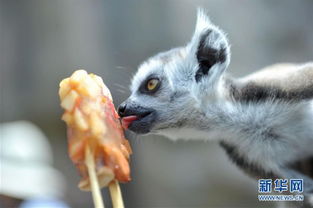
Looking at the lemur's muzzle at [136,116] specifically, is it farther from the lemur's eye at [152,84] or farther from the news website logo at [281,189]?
the news website logo at [281,189]

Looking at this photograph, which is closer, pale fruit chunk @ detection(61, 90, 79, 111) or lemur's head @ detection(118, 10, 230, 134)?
pale fruit chunk @ detection(61, 90, 79, 111)

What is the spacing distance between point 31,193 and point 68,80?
6.38 ft

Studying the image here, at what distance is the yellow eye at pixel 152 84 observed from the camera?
2469 millimetres

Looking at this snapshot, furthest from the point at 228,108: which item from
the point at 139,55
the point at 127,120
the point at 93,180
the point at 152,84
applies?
the point at 139,55

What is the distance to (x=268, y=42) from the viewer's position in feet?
17.0

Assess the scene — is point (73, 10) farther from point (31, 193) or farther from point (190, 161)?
point (31, 193)

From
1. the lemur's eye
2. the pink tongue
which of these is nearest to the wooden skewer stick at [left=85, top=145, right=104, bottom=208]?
the pink tongue

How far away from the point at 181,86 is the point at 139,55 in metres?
3.03

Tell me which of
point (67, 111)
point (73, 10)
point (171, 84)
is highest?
point (73, 10)

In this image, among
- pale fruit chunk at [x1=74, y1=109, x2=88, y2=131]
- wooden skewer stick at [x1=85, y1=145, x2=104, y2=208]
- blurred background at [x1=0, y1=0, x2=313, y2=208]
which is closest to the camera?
wooden skewer stick at [x1=85, y1=145, x2=104, y2=208]

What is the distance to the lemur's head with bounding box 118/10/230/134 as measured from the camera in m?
2.38

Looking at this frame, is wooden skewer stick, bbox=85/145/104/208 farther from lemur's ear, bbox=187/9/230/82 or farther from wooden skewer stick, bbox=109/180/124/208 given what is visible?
lemur's ear, bbox=187/9/230/82

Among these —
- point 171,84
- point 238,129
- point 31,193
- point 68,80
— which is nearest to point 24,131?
point 31,193

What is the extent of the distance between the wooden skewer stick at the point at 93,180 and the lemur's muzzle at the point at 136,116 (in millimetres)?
845
